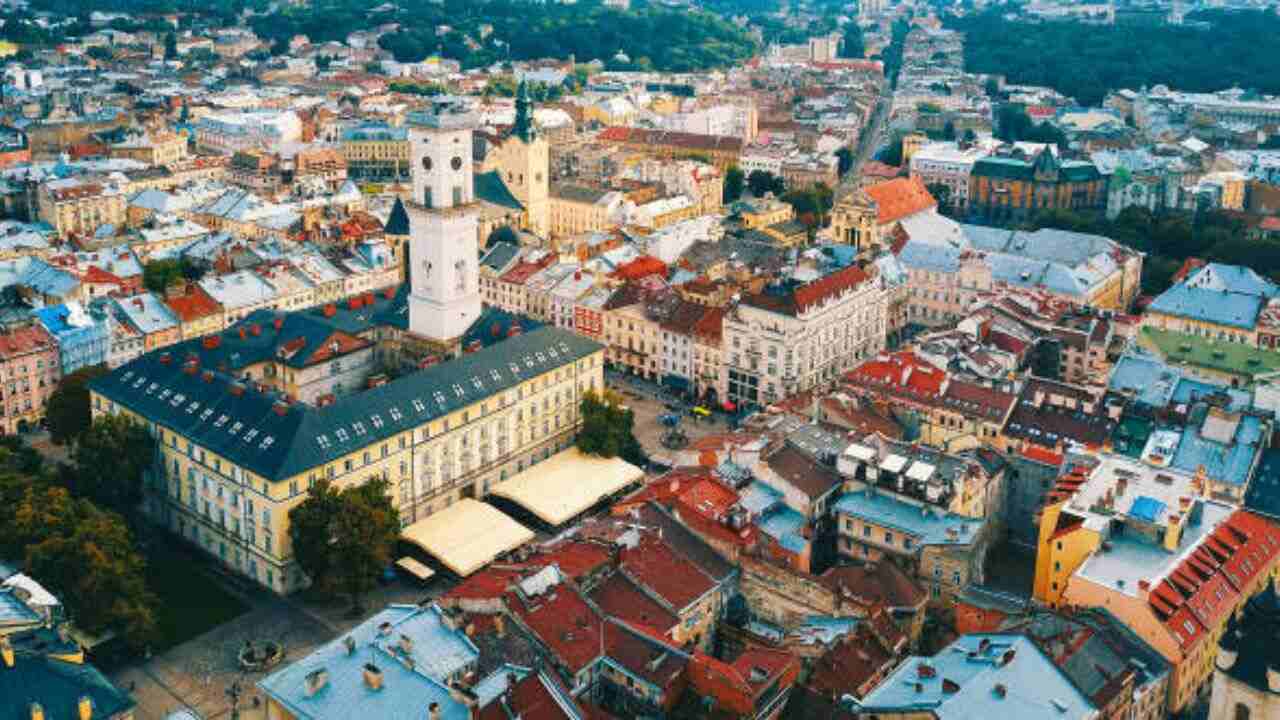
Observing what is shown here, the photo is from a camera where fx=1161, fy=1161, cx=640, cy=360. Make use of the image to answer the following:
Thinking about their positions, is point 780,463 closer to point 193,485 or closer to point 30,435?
point 193,485

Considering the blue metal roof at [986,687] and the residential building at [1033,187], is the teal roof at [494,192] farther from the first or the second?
the blue metal roof at [986,687]

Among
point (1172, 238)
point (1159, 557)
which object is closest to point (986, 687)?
point (1159, 557)

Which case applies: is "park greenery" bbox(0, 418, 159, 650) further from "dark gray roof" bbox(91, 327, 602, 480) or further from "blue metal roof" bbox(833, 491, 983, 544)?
"blue metal roof" bbox(833, 491, 983, 544)

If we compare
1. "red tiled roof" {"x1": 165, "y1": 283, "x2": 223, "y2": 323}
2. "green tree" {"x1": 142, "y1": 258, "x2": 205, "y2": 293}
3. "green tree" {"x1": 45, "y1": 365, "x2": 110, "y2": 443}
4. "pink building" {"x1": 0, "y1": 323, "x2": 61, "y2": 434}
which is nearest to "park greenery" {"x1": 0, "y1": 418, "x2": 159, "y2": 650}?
"green tree" {"x1": 45, "y1": 365, "x2": 110, "y2": 443}

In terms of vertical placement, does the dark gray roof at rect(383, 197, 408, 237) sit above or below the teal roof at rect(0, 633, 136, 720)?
above

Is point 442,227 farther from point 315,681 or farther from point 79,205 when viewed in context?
point 79,205
